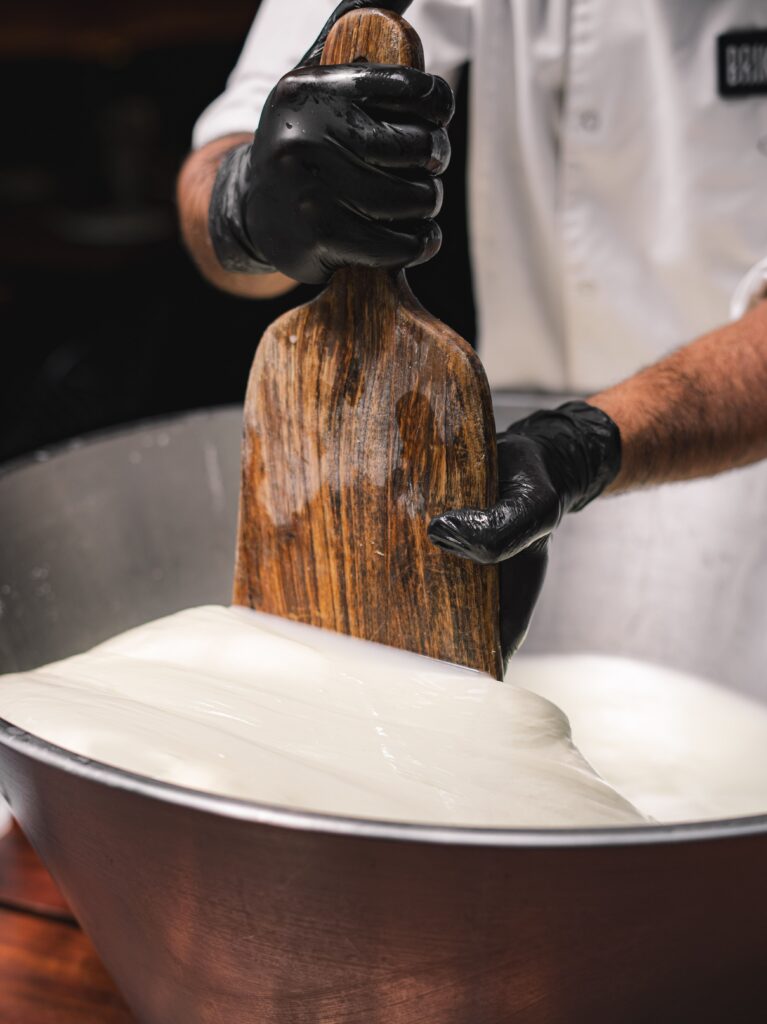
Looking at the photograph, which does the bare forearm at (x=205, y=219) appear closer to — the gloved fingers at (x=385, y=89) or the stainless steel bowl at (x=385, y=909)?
the gloved fingers at (x=385, y=89)

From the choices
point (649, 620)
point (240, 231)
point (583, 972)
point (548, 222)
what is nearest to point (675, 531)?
point (649, 620)

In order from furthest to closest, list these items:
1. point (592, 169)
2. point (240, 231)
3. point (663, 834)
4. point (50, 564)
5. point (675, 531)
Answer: point (592, 169)
point (675, 531)
point (50, 564)
point (240, 231)
point (663, 834)

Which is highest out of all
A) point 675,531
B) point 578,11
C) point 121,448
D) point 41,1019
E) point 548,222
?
point 578,11

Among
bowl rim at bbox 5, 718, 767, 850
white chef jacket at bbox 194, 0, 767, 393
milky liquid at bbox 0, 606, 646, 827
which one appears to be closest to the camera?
bowl rim at bbox 5, 718, 767, 850

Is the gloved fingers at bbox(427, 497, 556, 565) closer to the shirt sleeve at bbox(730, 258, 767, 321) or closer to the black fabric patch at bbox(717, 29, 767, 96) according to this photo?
the shirt sleeve at bbox(730, 258, 767, 321)

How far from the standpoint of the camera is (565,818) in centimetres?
A: 54

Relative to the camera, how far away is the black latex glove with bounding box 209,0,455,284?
1.92 ft

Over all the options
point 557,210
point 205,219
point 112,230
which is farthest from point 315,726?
point 112,230

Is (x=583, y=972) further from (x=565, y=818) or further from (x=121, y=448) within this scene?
(x=121, y=448)

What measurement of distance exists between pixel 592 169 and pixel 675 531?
416 millimetres

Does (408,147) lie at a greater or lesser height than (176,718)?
greater

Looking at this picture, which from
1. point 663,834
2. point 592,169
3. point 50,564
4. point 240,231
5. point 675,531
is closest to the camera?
point 663,834

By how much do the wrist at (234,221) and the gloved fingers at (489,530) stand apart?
23cm

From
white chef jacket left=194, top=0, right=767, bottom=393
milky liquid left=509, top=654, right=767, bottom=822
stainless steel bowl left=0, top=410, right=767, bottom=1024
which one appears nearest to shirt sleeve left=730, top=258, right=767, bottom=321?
white chef jacket left=194, top=0, right=767, bottom=393
